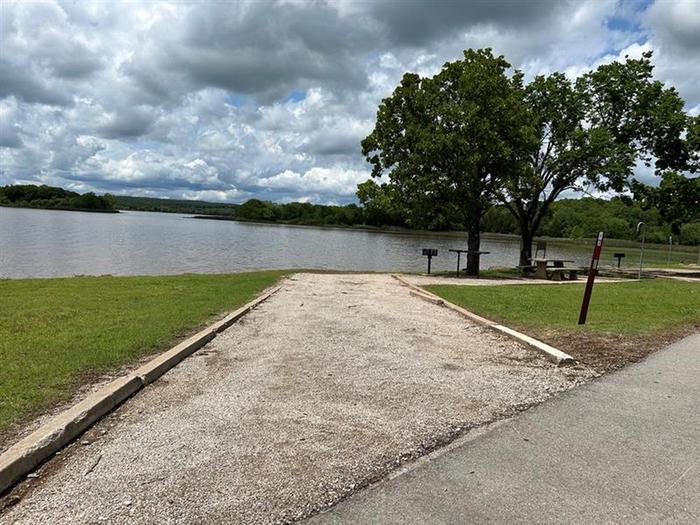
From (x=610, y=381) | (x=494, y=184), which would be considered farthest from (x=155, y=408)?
(x=494, y=184)

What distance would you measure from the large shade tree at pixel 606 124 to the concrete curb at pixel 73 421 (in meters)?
18.6

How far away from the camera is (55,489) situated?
10.3 ft

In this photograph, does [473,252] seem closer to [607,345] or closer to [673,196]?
[673,196]

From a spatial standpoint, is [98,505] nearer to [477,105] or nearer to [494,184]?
[477,105]

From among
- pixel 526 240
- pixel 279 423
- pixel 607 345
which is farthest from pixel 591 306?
pixel 526 240

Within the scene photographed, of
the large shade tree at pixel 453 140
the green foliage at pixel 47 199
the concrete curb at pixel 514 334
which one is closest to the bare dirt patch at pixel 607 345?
the concrete curb at pixel 514 334

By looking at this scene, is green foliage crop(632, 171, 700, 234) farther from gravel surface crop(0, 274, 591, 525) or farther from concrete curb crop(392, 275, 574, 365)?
gravel surface crop(0, 274, 591, 525)

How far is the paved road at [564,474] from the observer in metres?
2.89

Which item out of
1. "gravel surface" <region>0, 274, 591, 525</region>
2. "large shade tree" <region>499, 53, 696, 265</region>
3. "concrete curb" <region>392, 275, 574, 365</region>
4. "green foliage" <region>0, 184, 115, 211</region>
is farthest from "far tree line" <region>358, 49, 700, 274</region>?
"green foliage" <region>0, 184, 115, 211</region>

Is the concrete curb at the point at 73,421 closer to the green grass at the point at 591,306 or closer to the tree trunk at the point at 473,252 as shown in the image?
the green grass at the point at 591,306

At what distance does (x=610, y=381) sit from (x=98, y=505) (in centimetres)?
464

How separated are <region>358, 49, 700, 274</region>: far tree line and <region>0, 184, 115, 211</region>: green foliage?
5322 inches

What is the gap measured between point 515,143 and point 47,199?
14880 centimetres

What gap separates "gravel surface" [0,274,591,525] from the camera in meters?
3.01
